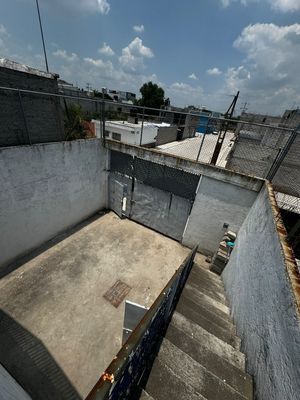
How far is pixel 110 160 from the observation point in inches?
291

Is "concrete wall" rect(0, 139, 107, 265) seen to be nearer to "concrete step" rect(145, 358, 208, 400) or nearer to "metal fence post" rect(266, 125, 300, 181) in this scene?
"concrete step" rect(145, 358, 208, 400)

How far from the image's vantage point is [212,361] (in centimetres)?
248

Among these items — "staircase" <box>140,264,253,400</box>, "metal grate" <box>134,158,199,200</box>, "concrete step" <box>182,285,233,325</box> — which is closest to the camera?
"staircase" <box>140,264,253,400</box>

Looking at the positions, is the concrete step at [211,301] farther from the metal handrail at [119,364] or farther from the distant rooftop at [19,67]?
the distant rooftop at [19,67]

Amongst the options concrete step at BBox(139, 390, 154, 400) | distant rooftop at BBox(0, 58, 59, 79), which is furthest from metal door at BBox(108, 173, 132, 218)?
concrete step at BBox(139, 390, 154, 400)

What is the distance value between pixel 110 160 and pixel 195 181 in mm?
3687

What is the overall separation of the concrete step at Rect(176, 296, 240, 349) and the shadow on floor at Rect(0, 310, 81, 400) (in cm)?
246

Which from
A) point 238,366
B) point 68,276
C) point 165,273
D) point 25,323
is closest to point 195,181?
point 165,273

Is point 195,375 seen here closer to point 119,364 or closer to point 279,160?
point 119,364

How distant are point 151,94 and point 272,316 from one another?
126ft

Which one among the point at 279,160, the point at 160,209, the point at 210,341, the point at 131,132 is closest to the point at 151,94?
the point at 131,132

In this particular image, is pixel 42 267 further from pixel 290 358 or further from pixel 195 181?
pixel 290 358

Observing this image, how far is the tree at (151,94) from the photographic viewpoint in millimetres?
33244

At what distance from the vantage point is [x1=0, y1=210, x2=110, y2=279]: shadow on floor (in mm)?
5152
